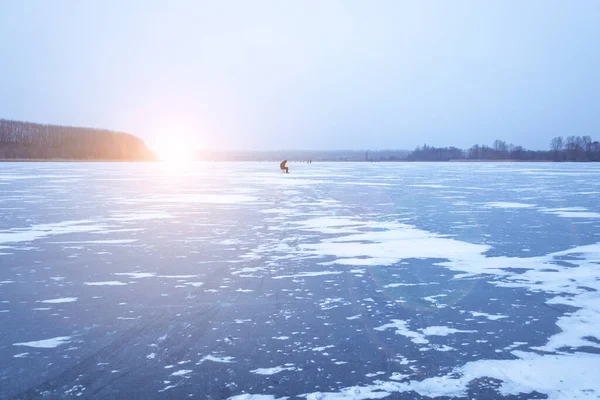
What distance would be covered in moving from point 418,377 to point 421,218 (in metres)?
8.55

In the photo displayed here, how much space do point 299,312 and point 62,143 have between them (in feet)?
465

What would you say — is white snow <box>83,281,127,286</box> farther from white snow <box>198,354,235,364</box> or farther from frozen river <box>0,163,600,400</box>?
white snow <box>198,354,235,364</box>

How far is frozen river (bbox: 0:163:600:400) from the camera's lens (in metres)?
3.11

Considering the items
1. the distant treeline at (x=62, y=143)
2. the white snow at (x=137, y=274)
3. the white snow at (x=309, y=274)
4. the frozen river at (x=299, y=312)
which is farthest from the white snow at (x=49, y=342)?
the distant treeline at (x=62, y=143)

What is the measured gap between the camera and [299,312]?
4496mm

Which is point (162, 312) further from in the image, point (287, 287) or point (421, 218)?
point (421, 218)

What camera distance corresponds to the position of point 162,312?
4.47 m

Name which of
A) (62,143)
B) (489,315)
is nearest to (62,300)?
(489,315)

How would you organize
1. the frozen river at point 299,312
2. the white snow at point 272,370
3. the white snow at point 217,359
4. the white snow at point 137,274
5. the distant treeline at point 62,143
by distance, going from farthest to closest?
the distant treeline at point 62,143 → the white snow at point 137,274 → the white snow at point 217,359 → the white snow at point 272,370 → the frozen river at point 299,312

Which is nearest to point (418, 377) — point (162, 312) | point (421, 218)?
point (162, 312)

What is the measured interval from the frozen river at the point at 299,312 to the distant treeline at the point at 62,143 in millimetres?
124333

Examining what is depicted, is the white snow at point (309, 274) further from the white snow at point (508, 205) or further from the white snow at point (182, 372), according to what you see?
the white snow at point (508, 205)

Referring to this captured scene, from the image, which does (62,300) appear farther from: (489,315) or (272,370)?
(489,315)

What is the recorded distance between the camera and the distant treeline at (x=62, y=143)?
122869 millimetres
